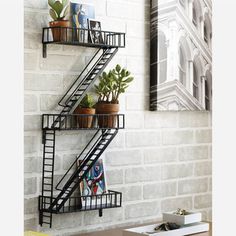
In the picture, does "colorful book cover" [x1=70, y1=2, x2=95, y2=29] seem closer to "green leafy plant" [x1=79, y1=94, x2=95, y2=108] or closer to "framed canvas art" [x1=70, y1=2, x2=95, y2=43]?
"framed canvas art" [x1=70, y1=2, x2=95, y2=43]

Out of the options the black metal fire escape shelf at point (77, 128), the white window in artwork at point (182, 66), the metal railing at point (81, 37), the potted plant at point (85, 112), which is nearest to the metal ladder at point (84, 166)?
the black metal fire escape shelf at point (77, 128)

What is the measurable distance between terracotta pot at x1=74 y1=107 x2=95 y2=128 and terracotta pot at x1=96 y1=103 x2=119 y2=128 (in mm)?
64

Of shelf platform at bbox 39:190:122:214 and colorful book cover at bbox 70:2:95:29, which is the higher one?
colorful book cover at bbox 70:2:95:29

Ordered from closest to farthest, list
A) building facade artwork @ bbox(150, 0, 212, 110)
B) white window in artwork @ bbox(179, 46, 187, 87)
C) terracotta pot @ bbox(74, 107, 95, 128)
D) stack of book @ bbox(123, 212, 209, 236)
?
stack of book @ bbox(123, 212, 209, 236) < terracotta pot @ bbox(74, 107, 95, 128) < building facade artwork @ bbox(150, 0, 212, 110) < white window in artwork @ bbox(179, 46, 187, 87)

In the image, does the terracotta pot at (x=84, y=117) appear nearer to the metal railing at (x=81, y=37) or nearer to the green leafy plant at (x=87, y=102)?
the green leafy plant at (x=87, y=102)

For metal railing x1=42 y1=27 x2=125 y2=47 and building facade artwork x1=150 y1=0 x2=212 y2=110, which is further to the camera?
building facade artwork x1=150 y1=0 x2=212 y2=110

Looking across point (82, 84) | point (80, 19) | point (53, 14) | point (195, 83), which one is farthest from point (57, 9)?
point (195, 83)

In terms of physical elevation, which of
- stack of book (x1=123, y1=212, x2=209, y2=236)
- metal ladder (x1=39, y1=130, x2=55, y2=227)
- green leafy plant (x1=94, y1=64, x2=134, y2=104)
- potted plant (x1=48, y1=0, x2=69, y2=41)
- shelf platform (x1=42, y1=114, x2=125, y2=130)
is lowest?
stack of book (x1=123, y1=212, x2=209, y2=236)

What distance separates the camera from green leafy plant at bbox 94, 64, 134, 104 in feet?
6.40

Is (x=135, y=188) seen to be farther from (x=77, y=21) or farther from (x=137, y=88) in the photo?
(x=77, y=21)

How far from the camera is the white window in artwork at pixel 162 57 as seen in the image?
223cm

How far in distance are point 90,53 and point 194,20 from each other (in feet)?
2.26

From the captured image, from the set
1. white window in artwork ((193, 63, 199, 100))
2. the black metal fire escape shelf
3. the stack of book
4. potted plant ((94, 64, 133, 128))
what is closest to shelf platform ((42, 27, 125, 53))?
the black metal fire escape shelf
